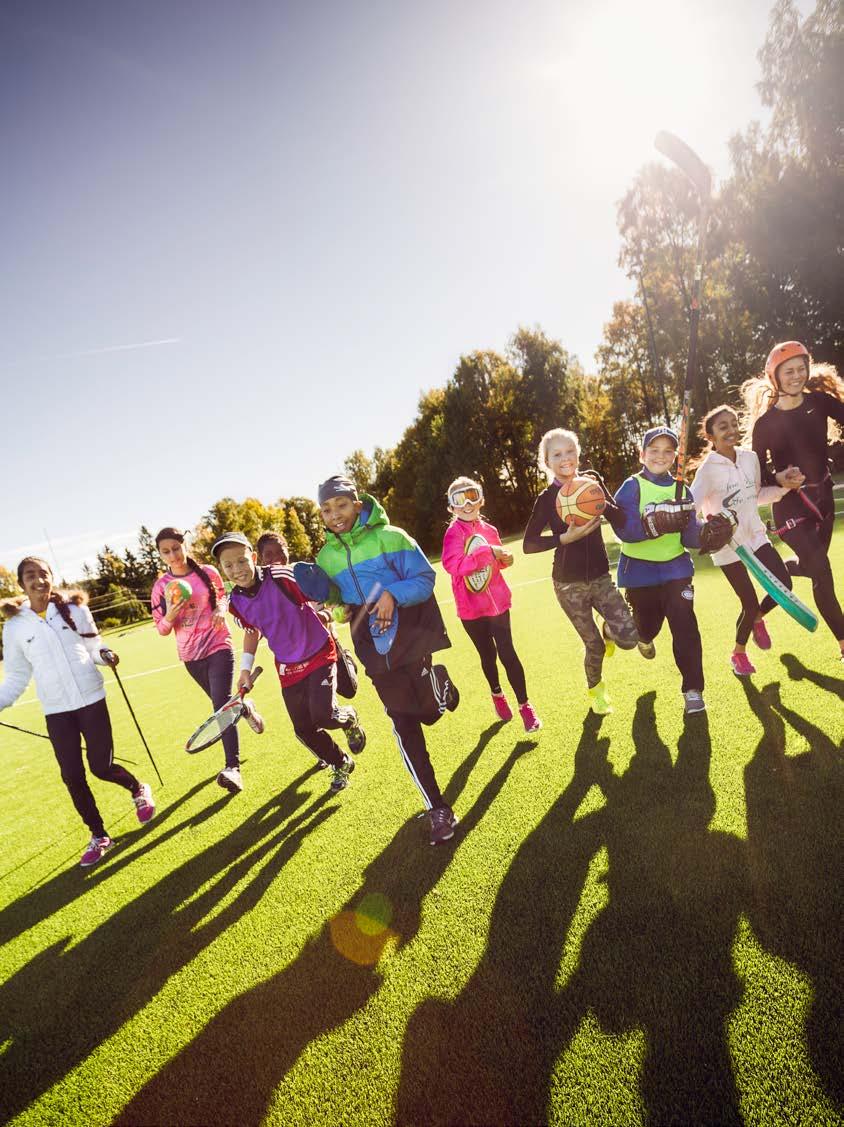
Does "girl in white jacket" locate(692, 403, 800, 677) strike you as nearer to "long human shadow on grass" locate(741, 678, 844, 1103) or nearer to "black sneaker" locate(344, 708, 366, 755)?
"long human shadow on grass" locate(741, 678, 844, 1103)

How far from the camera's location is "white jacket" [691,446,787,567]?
4852mm

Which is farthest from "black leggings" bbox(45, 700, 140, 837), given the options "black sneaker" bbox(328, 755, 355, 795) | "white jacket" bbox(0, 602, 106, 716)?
"black sneaker" bbox(328, 755, 355, 795)

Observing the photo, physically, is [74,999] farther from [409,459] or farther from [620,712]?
[409,459]

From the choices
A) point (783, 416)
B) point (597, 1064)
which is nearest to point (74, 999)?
point (597, 1064)

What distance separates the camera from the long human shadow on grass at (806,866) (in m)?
2.00

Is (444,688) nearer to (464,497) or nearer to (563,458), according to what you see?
(464,497)

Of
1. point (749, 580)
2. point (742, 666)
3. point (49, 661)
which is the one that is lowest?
point (742, 666)

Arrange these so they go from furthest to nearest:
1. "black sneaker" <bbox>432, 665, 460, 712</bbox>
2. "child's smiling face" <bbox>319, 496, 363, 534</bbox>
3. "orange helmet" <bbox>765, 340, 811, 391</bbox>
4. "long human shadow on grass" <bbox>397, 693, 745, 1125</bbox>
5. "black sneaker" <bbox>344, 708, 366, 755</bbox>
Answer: "black sneaker" <bbox>344, 708, 366, 755</bbox> → "orange helmet" <bbox>765, 340, 811, 391</bbox> → "black sneaker" <bbox>432, 665, 460, 712</bbox> → "child's smiling face" <bbox>319, 496, 363, 534</bbox> → "long human shadow on grass" <bbox>397, 693, 745, 1125</bbox>

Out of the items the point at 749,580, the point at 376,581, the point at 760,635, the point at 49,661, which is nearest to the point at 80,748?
the point at 49,661

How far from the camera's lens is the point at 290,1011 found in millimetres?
2582

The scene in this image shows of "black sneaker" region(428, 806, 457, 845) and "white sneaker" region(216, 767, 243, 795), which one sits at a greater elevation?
"white sneaker" region(216, 767, 243, 795)

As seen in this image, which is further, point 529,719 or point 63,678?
point 529,719

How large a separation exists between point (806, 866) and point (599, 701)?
7.72ft

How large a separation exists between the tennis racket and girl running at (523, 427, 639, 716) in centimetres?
282
